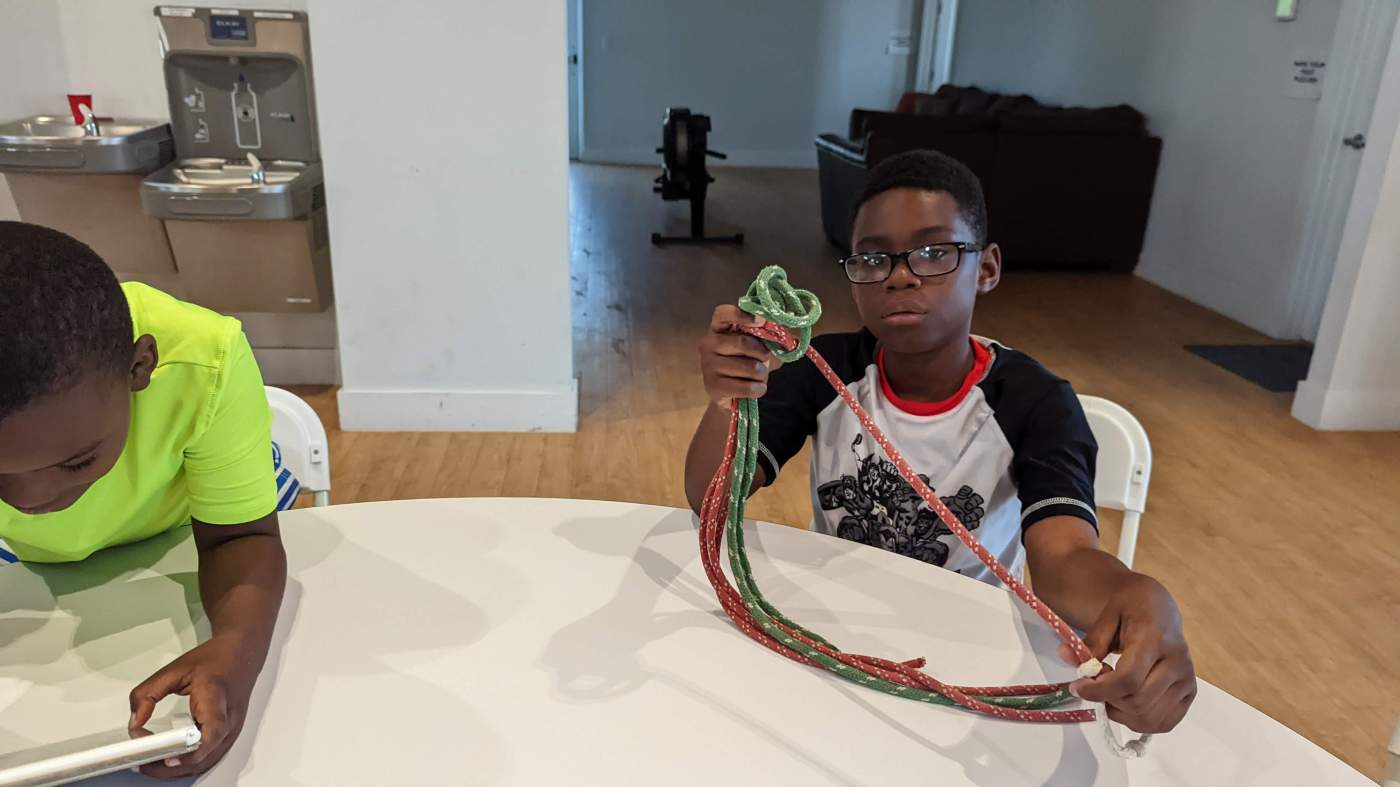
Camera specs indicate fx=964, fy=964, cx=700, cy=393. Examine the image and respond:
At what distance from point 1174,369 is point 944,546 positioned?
3145mm

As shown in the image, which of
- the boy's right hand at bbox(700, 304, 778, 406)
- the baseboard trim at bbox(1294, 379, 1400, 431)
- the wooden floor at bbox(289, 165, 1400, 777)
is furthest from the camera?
the baseboard trim at bbox(1294, 379, 1400, 431)

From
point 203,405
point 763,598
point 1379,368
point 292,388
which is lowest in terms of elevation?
point 292,388

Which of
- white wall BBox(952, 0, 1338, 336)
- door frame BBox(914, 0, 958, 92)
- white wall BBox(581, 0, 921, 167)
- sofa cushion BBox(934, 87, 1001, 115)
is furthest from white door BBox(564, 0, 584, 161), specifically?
white wall BBox(952, 0, 1338, 336)

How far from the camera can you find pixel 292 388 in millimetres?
3393

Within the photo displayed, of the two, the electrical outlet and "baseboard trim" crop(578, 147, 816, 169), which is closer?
the electrical outlet

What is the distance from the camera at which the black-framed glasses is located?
121 cm

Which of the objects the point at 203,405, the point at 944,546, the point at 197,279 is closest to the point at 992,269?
the point at 944,546

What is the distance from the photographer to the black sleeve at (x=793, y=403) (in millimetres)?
1299

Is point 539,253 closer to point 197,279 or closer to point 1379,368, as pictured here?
point 197,279

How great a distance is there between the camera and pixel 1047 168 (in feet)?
17.4

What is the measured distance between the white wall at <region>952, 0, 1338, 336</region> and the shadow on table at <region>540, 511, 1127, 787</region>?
421cm

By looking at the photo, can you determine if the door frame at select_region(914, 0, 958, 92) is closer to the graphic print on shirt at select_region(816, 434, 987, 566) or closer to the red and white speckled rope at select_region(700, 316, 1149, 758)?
the graphic print on shirt at select_region(816, 434, 987, 566)

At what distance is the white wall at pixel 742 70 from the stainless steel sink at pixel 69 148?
633cm

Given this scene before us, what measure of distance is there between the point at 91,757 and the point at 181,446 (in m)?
0.35
